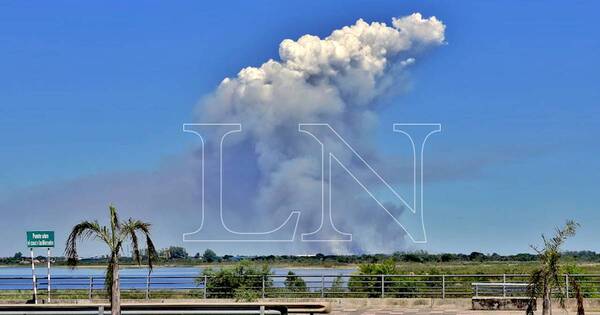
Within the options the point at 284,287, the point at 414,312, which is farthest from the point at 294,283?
the point at 414,312

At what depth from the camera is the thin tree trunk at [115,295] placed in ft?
50.3

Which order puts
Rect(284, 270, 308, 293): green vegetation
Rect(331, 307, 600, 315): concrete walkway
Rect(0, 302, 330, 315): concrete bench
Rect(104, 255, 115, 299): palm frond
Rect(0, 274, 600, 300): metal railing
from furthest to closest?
1. Rect(284, 270, 308, 293): green vegetation
2. Rect(0, 274, 600, 300): metal railing
3. Rect(331, 307, 600, 315): concrete walkway
4. Rect(104, 255, 115, 299): palm frond
5. Rect(0, 302, 330, 315): concrete bench

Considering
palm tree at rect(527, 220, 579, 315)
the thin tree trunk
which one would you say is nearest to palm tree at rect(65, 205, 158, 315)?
the thin tree trunk

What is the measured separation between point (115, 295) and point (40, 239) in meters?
12.0

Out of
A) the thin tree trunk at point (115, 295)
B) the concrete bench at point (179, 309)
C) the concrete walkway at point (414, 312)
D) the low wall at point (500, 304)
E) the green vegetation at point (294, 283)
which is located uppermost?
the thin tree trunk at point (115, 295)

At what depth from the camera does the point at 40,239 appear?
26609 millimetres

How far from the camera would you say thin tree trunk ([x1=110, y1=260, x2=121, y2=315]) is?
1533 centimetres

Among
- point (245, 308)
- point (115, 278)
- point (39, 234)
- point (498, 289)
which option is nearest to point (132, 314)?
point (115, 278)

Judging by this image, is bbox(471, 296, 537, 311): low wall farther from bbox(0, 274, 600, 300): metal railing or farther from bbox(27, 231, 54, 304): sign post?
bbox(27, 231, 54, 304): sign post

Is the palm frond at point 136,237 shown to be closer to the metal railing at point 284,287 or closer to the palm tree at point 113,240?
the palm tree at point 113,240

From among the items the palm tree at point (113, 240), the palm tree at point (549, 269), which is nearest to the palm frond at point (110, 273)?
the palm tree at point (113, 240)

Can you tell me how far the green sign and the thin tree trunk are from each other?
11706mm

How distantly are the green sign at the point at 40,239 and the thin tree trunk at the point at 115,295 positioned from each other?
11.7 metres

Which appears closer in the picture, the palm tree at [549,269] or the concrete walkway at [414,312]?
the palm tree at [549,269]
